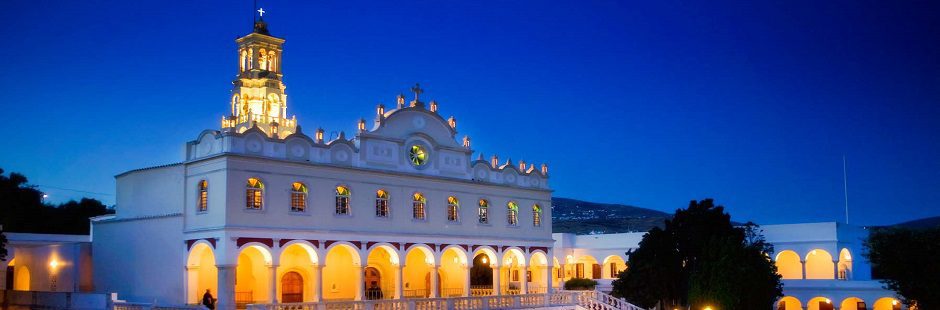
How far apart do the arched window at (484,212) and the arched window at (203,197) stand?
12.5m

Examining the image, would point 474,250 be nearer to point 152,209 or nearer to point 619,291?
point 619,291

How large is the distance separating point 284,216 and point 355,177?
3.50 meters

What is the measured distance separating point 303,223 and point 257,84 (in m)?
8.86

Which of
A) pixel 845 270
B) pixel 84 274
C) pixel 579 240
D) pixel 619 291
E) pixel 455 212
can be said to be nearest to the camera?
pixel 84 274

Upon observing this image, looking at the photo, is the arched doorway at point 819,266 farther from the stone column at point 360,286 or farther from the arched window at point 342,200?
the arched window at point 342,200

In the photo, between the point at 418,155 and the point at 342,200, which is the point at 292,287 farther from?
the point at 418,155

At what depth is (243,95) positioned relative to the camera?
40438mm

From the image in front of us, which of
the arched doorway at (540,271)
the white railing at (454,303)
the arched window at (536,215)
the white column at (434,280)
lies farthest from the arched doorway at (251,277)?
the arched window at (536,215)

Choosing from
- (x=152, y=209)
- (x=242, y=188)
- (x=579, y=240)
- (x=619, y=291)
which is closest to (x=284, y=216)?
(x=242, y=188)

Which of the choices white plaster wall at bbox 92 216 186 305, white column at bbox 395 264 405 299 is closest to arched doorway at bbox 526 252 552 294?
white column at bbox 395 264 405 299

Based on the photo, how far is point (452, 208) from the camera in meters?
40.0

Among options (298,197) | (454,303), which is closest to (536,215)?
(454,303)

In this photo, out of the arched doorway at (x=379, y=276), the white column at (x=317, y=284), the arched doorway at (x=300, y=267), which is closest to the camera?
the white column at (x=317, y=284)

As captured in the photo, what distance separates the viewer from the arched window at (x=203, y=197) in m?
32.7
